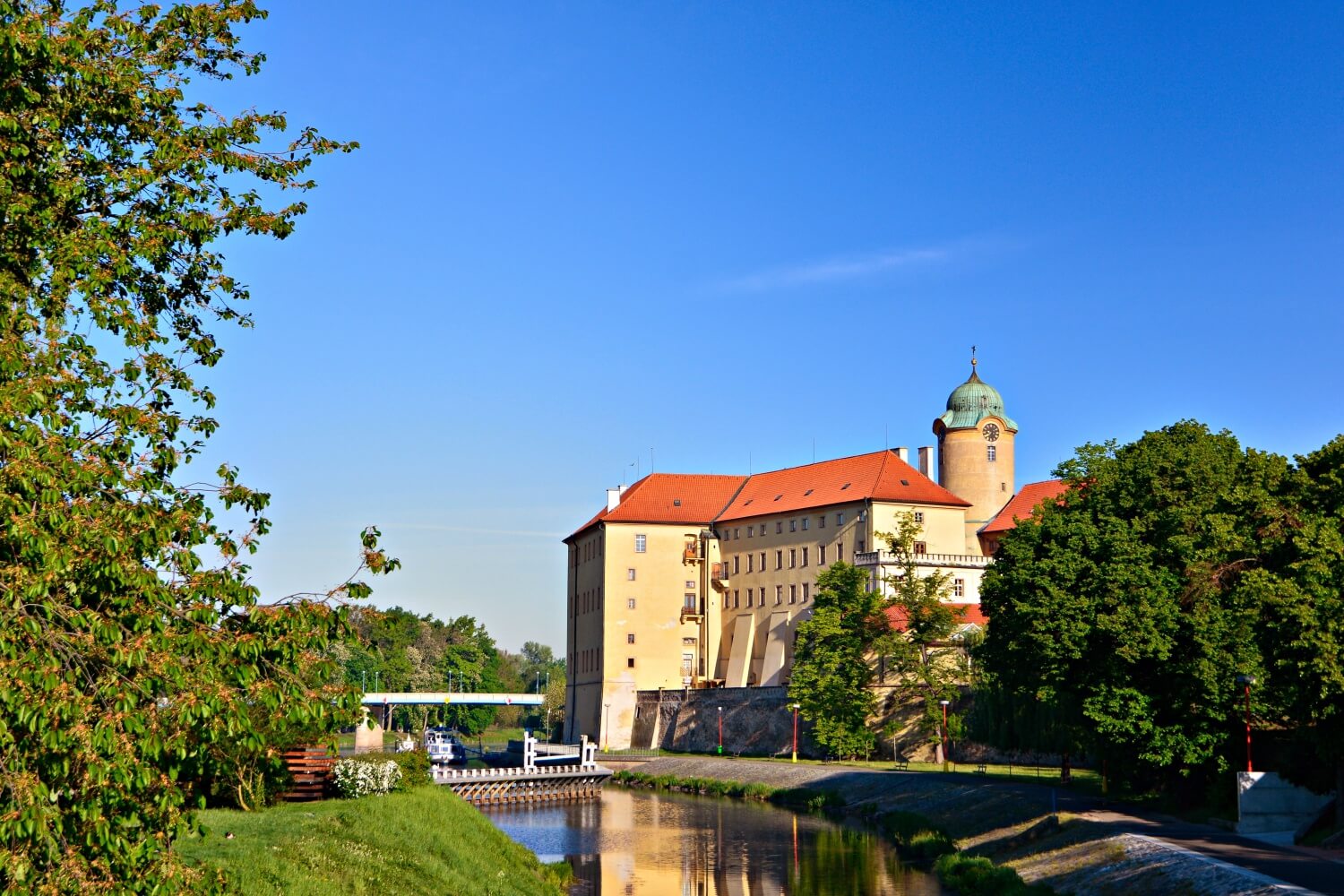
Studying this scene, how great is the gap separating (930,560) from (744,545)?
17.4 metres

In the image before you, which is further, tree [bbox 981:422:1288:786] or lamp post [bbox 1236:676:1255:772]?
tree [bbox 981:422:1288:786]

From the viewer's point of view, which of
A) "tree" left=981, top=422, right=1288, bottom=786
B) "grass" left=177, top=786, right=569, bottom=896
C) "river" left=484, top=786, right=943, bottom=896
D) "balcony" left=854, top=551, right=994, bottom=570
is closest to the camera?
"grass" left=177, top=786, right=569, bottom=896

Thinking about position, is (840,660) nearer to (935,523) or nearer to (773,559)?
(935,523)

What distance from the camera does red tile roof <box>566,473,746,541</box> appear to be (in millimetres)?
102438

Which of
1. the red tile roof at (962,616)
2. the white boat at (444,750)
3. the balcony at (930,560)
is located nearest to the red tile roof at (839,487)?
the balcony at (930,560)

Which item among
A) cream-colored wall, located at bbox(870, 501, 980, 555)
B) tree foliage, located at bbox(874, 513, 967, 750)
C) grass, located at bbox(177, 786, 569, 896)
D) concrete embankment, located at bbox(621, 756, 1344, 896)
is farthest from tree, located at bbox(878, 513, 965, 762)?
grass, located at bbox(177, 786, 569, 896)

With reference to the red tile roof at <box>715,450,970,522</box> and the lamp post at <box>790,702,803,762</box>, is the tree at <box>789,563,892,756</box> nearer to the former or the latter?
the lamp post at <box>790,702,803,762</box>

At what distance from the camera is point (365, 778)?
3294 cm

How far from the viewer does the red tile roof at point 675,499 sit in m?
102

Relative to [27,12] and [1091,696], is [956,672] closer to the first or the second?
[1091,696]

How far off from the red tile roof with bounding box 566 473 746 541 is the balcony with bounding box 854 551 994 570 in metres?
18.6

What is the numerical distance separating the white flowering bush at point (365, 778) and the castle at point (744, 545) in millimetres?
57967

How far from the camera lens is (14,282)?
445 inches

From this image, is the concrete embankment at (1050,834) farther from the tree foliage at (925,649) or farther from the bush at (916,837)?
the tree foliage at (925,649)
